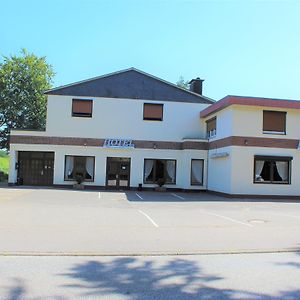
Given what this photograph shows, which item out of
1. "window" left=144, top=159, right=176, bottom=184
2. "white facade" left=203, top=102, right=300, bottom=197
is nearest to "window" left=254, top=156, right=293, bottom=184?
"white facade" left=203, top=102, right=300, bottom=197

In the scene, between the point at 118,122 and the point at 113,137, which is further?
the point at 118,122

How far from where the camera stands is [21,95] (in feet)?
138

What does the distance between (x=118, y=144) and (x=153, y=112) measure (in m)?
3.46

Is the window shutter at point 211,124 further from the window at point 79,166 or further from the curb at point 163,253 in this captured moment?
the curb at point 163,253

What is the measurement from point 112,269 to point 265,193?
20.1m

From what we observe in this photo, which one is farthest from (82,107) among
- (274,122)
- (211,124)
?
(274,122)

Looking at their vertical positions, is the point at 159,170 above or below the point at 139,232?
above

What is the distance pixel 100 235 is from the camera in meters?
10.5

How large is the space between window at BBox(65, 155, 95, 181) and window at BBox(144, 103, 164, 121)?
4.95 meters

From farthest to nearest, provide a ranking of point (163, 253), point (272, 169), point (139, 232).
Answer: point (272, 169) → point (139, 232) → point (163, 253)

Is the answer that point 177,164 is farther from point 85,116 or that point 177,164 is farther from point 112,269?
point 112,269

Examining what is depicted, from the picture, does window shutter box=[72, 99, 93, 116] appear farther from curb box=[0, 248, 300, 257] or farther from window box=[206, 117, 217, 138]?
curb box=[0, 248, 300, 257]

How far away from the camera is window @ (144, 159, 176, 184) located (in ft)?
105

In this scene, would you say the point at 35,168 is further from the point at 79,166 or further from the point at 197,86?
the point at 197,86
